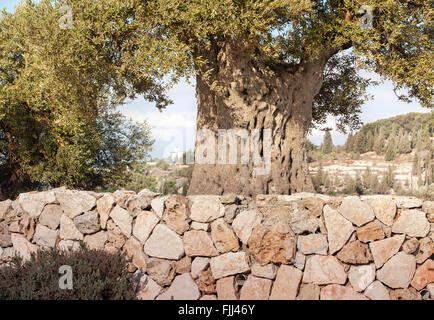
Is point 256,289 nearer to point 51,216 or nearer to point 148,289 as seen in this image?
point 148,289

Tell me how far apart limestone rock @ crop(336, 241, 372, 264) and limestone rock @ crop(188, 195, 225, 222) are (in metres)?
2.13

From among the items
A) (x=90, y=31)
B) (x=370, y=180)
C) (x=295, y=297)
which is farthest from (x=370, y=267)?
(x=370, y=180)

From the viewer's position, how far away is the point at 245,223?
631cm

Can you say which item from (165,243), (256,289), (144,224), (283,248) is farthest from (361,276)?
(144,224)

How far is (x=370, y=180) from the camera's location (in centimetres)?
5028

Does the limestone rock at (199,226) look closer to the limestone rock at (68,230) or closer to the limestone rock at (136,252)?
the limestone rock at (136,252)

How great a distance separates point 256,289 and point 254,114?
15.4ft

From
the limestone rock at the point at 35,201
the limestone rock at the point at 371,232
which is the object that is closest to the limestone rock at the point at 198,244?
the limestone rock at the point at 371,232

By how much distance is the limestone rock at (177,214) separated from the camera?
21.4 ft

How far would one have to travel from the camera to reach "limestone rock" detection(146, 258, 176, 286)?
21.4 ft

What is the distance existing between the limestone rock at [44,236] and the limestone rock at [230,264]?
3.58m

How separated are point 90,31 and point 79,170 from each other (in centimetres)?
705

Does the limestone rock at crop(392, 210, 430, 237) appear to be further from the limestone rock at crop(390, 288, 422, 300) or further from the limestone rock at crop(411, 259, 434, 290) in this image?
the limestone rock at crop(390, 288, 422, 300)
